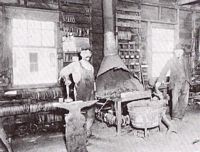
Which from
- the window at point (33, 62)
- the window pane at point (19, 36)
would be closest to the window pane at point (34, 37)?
the window pane at point (19, 36)

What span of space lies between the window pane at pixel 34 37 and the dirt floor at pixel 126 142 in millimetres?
2964

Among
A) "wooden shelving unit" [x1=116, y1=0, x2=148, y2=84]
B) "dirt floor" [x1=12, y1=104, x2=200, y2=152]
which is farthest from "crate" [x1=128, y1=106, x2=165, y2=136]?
"wooden shelving unit" [x1=116, y1=0, x2=148, y2=84]

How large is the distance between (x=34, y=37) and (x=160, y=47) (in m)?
5.71

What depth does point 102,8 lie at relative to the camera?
9070 millimetres

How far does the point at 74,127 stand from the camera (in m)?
5.53

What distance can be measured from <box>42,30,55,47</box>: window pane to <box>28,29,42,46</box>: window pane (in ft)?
0.44

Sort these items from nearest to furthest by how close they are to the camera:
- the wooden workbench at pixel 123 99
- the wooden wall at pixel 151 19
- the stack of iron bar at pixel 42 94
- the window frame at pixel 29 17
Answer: the wooden workbench at pixel 123 99, the window frame at pixel 29 17, the stack of iron bar at pixel 42 94, the wooden wall at pixel 151 19

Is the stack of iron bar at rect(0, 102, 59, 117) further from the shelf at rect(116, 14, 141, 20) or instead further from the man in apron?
the shelf at rect(116, 14, 141, 20)

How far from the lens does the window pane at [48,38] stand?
8073 mm

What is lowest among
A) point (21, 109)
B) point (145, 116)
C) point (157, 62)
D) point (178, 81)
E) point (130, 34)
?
point (145, 116)

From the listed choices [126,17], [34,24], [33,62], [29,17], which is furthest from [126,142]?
[126,17]

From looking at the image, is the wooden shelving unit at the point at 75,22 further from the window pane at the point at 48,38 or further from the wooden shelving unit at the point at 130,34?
the wooden shelving unit at the point at 130,34

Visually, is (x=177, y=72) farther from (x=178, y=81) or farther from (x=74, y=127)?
(x=74, y=127)

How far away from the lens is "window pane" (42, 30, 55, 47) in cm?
807
